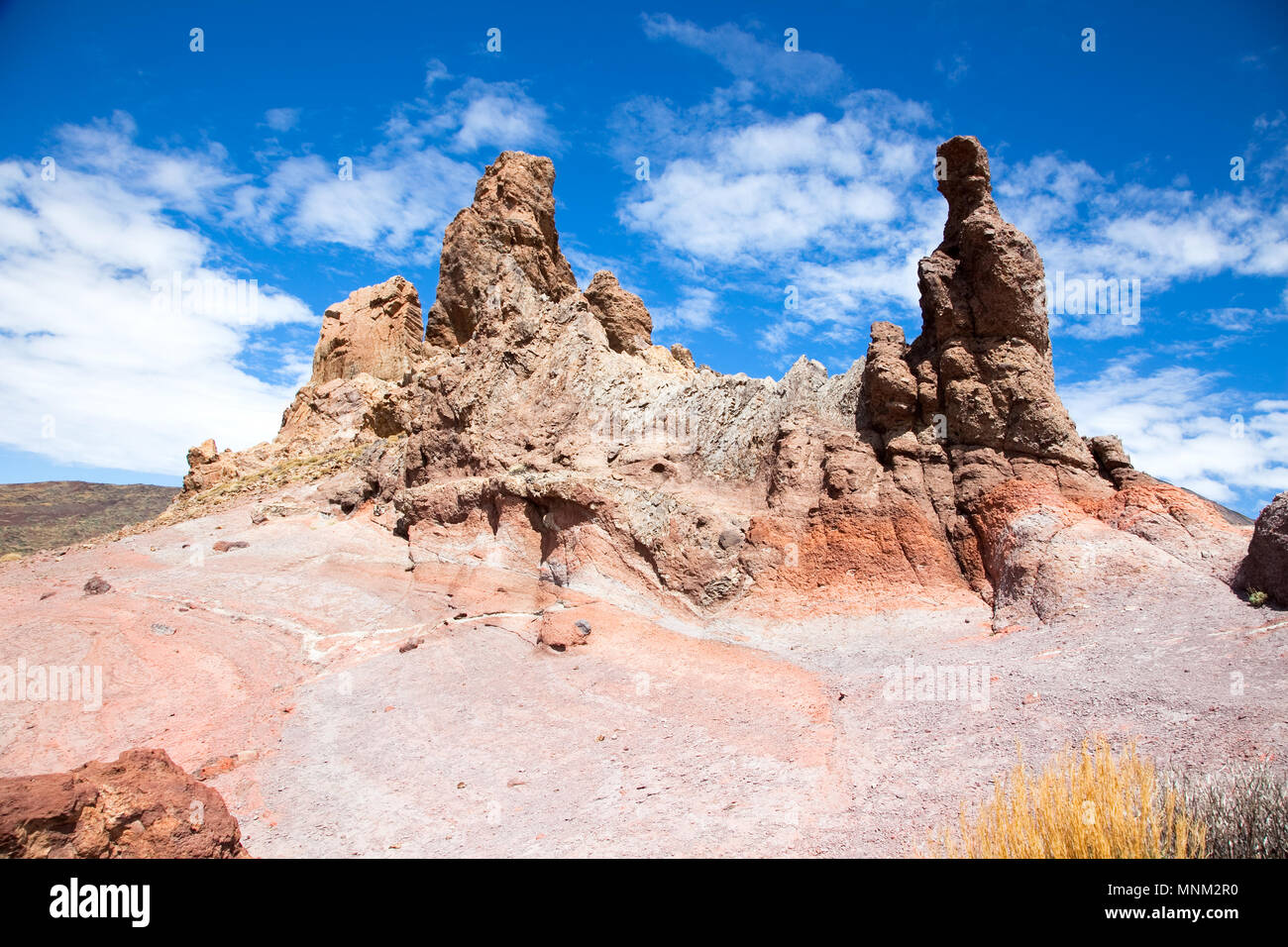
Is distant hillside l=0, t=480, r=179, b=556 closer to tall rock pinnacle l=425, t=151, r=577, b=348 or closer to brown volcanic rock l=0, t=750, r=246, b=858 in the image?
tall rock pinnacle l=425, t=151, r=577, b=348

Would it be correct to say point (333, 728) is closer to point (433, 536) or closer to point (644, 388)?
point (433, 536)

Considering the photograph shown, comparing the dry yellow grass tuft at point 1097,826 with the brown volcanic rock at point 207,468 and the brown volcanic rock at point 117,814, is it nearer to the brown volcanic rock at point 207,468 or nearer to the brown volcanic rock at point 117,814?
the brown volcanic rock at point 117,814

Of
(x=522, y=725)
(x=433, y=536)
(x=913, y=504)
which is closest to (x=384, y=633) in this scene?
(x=433, y=536)

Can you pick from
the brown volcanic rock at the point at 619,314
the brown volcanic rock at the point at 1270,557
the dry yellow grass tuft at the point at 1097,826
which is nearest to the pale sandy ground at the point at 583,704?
the brown volcanic rock at the point at 1270,557

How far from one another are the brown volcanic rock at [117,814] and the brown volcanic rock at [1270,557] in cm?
1351

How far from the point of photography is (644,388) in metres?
20.9

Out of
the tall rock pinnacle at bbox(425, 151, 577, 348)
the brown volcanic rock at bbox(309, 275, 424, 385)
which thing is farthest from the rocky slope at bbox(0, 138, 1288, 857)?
the brown volcanic rock at bbox(309, 275, 424, 385)

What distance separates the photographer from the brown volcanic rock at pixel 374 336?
34.9m

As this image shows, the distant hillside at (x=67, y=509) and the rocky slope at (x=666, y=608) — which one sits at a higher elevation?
the distant hillside at (x=67, y=509)

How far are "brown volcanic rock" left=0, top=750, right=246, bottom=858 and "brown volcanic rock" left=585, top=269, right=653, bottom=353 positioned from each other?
77.6 ft

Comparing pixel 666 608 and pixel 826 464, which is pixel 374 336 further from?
pixel 826 464

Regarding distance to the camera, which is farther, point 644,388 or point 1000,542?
point 644,388

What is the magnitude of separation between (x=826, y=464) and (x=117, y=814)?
1478 cm
